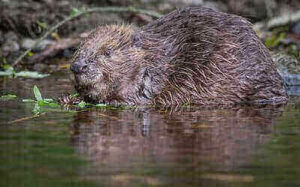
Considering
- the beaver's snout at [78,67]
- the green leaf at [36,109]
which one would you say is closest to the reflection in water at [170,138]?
the green leaf at [36,109]

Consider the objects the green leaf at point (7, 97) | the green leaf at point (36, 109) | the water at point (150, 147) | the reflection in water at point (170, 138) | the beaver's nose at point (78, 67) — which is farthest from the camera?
A: the green leaf at point (7, 97)

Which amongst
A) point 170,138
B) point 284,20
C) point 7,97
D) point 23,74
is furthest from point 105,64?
point 284,20

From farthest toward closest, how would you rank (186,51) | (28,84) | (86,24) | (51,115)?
(86,24) < (28,84) < (186,51) < (51,115)

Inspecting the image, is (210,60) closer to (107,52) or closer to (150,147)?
(107,52)

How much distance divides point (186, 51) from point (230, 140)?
261 centimetres

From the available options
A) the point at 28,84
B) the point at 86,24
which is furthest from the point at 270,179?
the point at 86,24

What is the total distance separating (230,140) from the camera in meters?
4.45

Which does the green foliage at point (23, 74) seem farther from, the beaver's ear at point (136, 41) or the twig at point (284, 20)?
the twig at point (284, 20)

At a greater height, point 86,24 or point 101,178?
point 86,24

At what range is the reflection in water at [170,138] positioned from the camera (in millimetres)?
3797

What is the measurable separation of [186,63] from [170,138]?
247 cm

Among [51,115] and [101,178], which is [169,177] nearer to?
[101,178]

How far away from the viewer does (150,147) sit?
4230 millimetres

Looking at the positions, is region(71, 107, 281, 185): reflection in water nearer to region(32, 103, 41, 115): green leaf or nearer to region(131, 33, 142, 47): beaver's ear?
region(32, 103, 41, 115): green leaf
